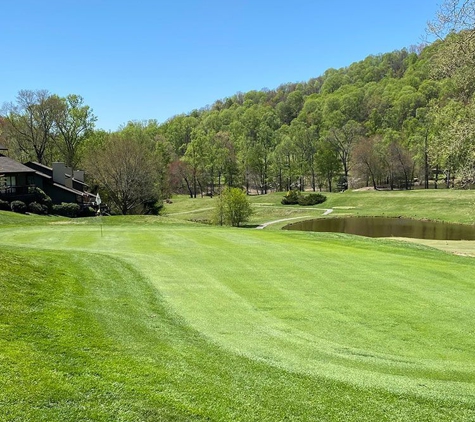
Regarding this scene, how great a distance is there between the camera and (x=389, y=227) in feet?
181

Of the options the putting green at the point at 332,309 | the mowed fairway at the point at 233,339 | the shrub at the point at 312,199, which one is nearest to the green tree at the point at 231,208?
the shrub at the point at 312,199

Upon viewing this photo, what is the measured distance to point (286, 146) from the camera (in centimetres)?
10700

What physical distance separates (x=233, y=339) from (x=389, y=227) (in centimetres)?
5144

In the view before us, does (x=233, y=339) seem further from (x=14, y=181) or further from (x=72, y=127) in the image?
→ (x=72, y=127)

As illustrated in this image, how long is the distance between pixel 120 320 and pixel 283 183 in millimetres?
107613

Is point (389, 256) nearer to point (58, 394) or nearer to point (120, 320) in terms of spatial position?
point (120, 320)

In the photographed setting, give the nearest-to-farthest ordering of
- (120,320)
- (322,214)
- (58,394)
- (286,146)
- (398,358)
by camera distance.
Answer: (58,394)
(398,358)
(120,320)
(322,214)
(286,146)

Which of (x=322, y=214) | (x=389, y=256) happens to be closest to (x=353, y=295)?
(x=389, y=256)

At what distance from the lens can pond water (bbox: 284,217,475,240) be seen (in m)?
47.3

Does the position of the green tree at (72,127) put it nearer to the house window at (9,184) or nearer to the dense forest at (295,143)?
the dense forest at (295,143)

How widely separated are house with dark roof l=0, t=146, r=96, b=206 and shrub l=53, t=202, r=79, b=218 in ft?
10.3

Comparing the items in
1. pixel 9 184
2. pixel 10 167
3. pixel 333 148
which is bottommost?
pixel 9 184

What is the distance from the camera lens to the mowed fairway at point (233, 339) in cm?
512

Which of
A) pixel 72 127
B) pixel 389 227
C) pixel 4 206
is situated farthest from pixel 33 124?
pixel 389 227
